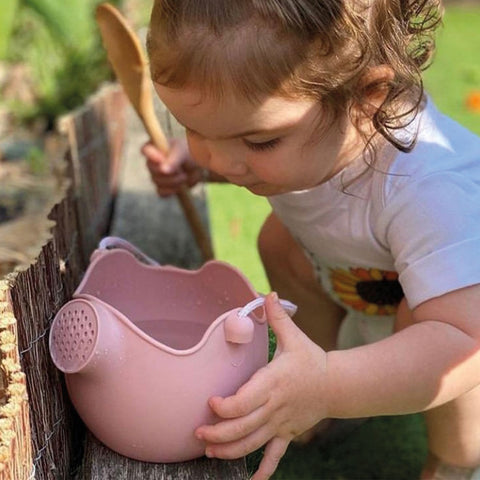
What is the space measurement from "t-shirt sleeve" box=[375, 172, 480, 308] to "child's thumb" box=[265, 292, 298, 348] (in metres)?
0.22

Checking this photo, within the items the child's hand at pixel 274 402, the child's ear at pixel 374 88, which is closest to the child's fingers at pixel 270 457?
the child's hand at pixel 274 402

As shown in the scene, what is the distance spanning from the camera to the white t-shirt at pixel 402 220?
1.34 metres

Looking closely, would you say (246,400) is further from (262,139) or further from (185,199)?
(185,199)

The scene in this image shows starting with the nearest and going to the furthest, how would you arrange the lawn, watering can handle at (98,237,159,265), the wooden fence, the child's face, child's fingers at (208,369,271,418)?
the wooden fence → child's fingers at (208,369,271,418) → the child's face → watering can handle at (98,237,159,265) → the lawn

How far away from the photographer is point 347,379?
1257 millimetres

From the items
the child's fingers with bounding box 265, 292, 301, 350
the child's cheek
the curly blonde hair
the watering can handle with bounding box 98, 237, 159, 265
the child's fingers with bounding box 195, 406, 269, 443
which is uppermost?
the curly blonde hair

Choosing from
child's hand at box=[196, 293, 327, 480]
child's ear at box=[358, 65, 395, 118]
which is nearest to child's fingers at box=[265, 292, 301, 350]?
child's hand at box=[196, 293, 327, 480]

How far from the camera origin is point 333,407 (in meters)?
1.27

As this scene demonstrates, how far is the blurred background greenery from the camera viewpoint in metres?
1.86

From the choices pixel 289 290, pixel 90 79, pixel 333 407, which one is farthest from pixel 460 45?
pixel 333 407

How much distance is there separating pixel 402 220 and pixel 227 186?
156 cm

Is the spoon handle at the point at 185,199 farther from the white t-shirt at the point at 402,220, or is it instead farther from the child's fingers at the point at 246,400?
the child's fingers at the point at 246,400

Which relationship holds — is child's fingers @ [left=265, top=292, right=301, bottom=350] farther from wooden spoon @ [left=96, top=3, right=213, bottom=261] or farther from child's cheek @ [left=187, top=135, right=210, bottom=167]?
wooden spoon @ [left=96, top=3, right=213, bottom=261]

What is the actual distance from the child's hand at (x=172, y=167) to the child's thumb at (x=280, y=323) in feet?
2.43
